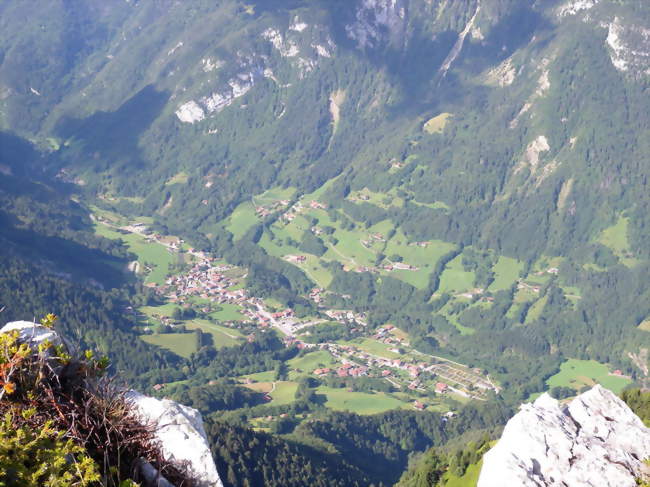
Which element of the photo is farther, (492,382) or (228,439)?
(492,382)

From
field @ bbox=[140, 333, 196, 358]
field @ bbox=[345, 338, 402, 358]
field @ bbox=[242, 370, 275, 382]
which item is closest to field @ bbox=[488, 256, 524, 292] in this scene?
field @ bbox=[345, 338, 402, 358]

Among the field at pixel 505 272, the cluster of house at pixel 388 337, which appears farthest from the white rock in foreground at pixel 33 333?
the field at pixel 505 272

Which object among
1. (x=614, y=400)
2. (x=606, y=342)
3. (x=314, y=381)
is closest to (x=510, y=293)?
(x=606, y=342)

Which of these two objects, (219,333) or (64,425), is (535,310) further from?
(64,425)

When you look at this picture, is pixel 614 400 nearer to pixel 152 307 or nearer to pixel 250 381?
pixel 250 381

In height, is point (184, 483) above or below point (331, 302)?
above

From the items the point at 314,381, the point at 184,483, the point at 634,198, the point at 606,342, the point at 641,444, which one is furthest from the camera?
the point at 634,198

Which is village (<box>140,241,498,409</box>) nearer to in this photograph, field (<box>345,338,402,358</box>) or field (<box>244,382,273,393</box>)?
field (<box>345,338,402,358</box>)
